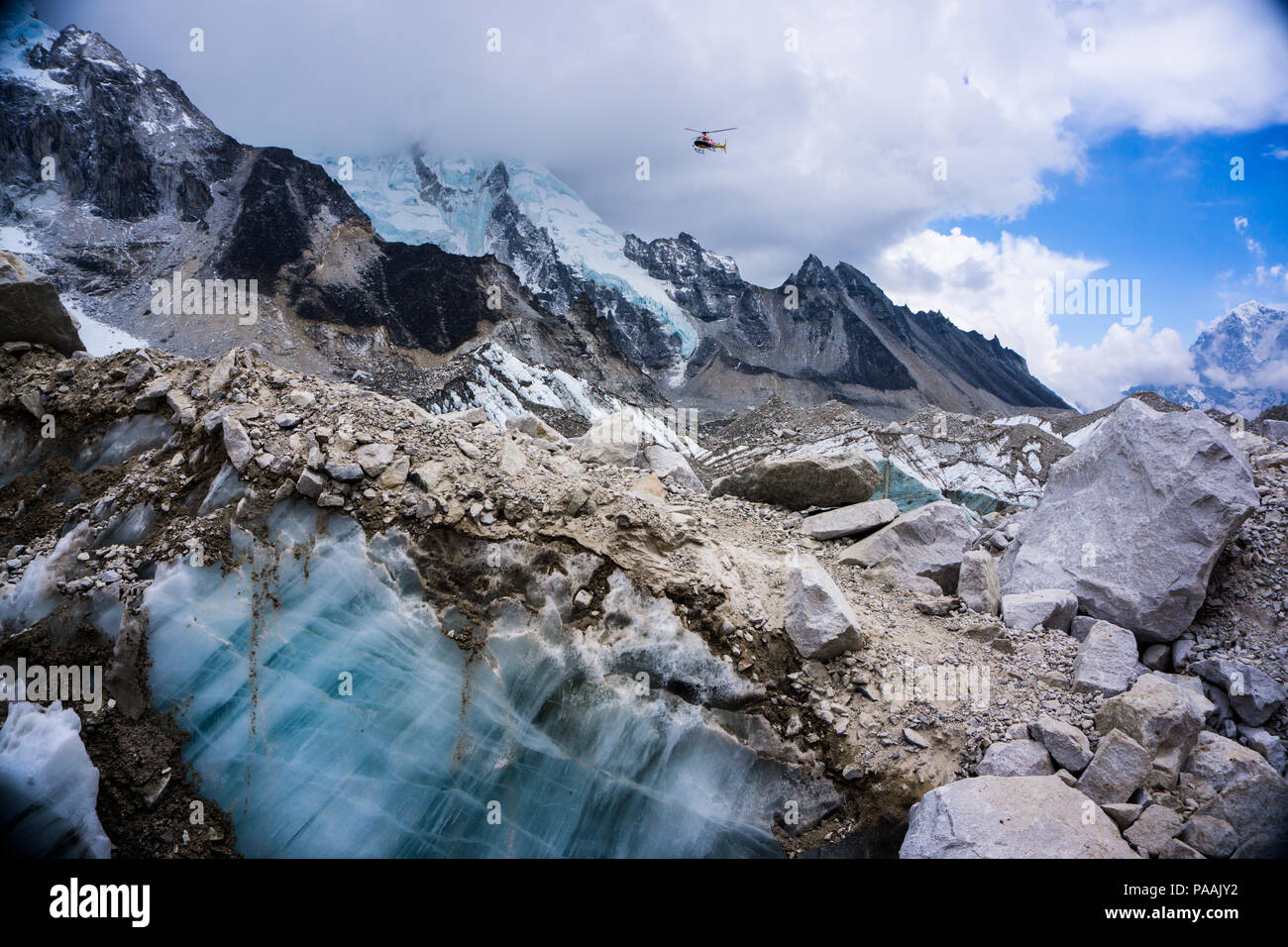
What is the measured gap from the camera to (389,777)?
→ 18.2 ft

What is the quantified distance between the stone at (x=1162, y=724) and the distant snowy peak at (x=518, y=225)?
89.8 metres

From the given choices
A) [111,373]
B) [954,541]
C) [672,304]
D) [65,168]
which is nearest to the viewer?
[111,373]

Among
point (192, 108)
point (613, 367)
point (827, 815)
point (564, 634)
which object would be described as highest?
point (192, 108)

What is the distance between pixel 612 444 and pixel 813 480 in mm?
3219

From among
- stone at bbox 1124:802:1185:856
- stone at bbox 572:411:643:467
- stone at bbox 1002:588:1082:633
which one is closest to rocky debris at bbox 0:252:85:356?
stone at bbox 572:411:643:467

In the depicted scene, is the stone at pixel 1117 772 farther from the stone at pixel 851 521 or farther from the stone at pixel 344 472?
the stone at pixel 344 472

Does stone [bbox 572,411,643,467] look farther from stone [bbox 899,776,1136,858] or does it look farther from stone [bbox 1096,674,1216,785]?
stone [bbox 1096,674,1216,785]

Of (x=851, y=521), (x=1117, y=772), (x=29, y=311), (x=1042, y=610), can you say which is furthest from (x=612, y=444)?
(x=29, y=311)

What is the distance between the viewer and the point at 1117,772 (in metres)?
5.00

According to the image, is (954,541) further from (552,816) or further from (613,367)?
(613,367)

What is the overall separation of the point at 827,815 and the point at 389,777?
3818mm

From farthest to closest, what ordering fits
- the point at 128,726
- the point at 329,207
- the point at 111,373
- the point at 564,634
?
1. the point at 329,207
2. the point at 111,373
3. the point at 564,634
4. the point at 128,726

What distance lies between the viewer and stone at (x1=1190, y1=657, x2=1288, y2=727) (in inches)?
229
